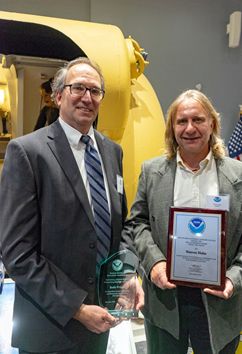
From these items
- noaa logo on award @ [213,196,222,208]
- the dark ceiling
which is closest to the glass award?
noaa logo on award @ [213,196,222,208]

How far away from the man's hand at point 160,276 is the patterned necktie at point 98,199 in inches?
9.8

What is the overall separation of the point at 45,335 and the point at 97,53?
1.47 metres

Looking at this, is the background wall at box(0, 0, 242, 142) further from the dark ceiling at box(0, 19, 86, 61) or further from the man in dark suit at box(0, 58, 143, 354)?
the man in dark suit at box(0, 58, 143, 354)

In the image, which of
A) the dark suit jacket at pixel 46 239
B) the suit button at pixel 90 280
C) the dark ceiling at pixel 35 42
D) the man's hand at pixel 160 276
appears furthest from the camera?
the dark ceiling at pixel 35 42

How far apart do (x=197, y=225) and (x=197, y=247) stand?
0.08 metres

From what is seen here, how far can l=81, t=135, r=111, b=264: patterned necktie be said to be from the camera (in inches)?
47.1

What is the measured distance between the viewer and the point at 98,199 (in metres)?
1.21

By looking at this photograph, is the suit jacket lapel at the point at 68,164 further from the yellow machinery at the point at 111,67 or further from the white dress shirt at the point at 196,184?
the yellow machinery at the point at 111,67

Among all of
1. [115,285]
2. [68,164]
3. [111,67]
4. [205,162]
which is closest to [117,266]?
[115,285]

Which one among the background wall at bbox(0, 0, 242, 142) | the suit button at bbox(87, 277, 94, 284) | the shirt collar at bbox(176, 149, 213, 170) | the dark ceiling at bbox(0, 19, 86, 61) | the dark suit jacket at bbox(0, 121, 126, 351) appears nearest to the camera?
the dark suit jacket at bbox(0, 121, 126, 351)

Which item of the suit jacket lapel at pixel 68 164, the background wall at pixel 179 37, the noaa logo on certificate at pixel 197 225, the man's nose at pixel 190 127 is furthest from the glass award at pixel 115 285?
the background wall at pixel 179 37

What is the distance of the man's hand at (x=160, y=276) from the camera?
4.20 feet

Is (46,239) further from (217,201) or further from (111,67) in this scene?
(111,67)

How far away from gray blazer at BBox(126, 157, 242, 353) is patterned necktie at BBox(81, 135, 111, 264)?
0.77ft
